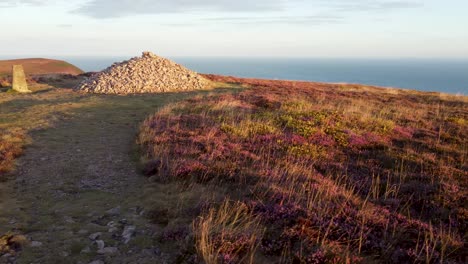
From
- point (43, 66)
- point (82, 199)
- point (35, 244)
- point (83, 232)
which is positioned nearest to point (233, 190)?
point (83, 232)

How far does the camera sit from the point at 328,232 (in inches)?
258

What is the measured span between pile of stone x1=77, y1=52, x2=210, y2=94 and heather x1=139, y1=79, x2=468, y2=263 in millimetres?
15399

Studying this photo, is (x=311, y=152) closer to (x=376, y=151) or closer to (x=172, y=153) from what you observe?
(x=376, y=151)

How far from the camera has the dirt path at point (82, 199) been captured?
6.30m

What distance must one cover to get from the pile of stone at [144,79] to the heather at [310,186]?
15.4 metres

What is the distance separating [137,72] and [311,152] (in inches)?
1059

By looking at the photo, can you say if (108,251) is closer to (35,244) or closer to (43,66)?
(35,244)

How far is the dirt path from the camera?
6.30 metres

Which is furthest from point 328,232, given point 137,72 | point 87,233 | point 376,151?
point 137,72

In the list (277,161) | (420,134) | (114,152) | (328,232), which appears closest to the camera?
(328,232)

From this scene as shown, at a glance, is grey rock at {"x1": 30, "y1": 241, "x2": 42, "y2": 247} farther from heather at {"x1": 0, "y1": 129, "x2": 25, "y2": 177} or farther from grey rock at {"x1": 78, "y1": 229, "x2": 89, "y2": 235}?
heather at {"x1": 0, "y1": 129, "x2": 25, "y2": 177}

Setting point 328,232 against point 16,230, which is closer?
point 328,232

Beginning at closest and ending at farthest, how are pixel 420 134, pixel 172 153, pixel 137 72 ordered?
pixel 172 153 → pixel 420 134 → pixel 137 72

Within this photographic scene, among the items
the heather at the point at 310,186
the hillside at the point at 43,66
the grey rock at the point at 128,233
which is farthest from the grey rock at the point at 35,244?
the hillside at the point at 43,66
